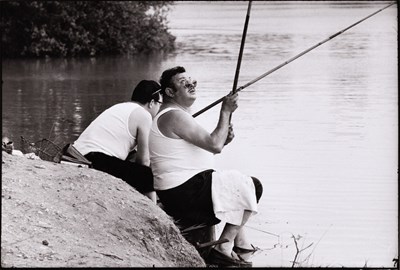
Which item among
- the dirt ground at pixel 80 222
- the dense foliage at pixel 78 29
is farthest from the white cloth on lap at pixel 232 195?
the dense foliage at pixel 78 29

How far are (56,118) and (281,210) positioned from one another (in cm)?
616

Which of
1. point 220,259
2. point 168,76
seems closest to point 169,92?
point 168,76

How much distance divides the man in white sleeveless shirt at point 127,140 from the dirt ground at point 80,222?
1.27 feet

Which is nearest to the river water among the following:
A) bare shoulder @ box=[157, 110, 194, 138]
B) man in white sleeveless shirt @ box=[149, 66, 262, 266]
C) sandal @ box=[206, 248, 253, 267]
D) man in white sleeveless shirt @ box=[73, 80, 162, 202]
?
sandal @ box=[206, 248, 253, 267]

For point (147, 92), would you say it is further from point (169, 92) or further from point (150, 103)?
point (169, 92)

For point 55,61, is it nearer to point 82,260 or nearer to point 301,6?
point 82,260

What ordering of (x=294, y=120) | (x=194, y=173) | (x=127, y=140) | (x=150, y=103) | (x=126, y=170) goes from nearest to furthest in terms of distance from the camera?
(x=194, y=173) → (x=126, y=170) → (x=127, y=140) → (x=150, y=103) → (x=294, y=120)

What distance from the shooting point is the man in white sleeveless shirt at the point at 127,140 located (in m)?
Answer: 6.49

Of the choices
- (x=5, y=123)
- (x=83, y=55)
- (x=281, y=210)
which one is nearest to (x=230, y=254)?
(x=281, y=210)

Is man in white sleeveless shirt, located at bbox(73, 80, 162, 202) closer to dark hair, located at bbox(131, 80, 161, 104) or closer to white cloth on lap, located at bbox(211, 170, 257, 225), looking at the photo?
dark hair, located at bbox(131, 80, 161, 104)

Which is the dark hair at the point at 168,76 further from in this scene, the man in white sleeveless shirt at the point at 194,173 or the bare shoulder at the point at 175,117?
the bare shoulder at the point at 175,117

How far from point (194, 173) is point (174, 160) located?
14 centimetres

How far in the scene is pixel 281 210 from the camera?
808cm

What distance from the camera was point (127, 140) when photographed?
21.8 feet
